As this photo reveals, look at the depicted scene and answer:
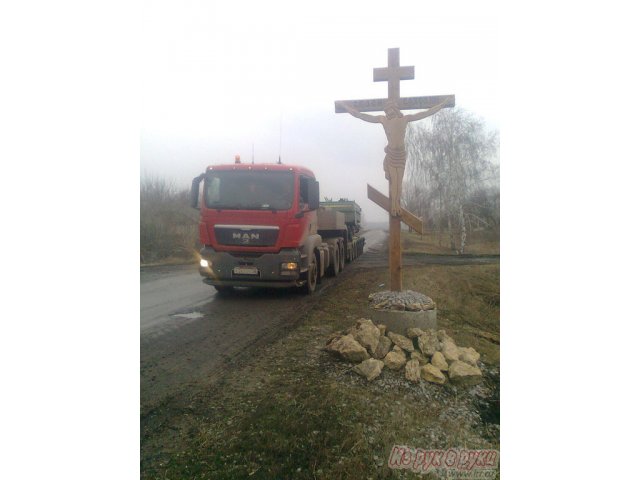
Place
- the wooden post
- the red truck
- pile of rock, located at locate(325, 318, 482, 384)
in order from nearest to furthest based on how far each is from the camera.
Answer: pile of rock, located at locate(325, 318, 482, 384) < the wooden post < the red truck

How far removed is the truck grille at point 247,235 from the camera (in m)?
3.97

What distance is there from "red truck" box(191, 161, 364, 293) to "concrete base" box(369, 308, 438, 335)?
85cm

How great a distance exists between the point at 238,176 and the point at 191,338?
1681 millimetres

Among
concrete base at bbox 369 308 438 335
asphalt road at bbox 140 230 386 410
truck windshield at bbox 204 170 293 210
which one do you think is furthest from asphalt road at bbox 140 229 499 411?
truck windshield at bbox 204 170 293 210

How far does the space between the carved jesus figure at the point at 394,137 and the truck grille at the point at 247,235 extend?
1934 millimetres

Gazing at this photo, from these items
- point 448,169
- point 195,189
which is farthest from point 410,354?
point 195,189

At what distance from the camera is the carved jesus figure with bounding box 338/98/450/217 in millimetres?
2680

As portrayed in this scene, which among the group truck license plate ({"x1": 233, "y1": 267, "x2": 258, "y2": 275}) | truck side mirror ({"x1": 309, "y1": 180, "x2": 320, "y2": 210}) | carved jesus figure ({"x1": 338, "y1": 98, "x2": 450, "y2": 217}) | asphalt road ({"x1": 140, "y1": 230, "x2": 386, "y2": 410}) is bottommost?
asphalt road ({"x1": 140, "y1": 230, "x2": 386, "y2": 410})

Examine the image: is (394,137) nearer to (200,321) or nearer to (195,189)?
(195,189)

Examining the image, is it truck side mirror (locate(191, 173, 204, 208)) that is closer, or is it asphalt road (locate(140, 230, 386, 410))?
asphalt road (locate(140, 230, 386, 410))

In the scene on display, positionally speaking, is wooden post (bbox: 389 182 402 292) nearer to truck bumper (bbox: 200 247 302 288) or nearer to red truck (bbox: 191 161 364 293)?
red truck (bbox: 191 161 364 293)

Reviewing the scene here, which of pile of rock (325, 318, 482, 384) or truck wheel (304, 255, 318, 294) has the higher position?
Answer: truck wheel (304, 255, 318, 294)

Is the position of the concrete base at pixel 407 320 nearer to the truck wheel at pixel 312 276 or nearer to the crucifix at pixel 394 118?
the crucifix at pixel 394 118

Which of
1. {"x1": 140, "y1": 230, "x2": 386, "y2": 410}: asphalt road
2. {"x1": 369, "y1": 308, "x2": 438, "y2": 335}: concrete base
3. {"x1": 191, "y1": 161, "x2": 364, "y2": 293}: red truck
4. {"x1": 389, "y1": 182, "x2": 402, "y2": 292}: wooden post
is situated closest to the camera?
{"x1": 140, "y1": 230, "x2": 386, "y2": 410}: asphalt road
